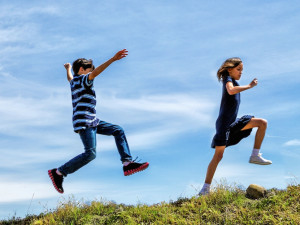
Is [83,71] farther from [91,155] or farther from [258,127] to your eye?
[258,127]

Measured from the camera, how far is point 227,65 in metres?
8.47

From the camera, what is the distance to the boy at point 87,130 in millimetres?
7758

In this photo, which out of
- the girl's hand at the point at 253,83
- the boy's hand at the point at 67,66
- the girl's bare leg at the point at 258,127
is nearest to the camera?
the girl's hand at the point at 253,83

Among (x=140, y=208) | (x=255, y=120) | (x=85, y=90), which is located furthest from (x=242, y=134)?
(x=85, y=90)

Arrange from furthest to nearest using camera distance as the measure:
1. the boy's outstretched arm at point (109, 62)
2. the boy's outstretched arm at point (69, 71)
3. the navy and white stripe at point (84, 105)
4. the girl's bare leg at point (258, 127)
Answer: the boy's outstretched arm at point (69, 71) < the girl's bare leg at point (258, 127) < the navy and white stripe at point (84, 105) < the boy's outstretched arm at point (109, 62)

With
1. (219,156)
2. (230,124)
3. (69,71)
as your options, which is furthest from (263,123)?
(69,71)

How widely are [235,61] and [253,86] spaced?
108 centimetres

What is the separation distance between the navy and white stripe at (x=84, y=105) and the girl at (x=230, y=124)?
2.49 m

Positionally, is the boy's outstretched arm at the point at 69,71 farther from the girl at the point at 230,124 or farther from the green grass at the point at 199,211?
the girl at the point at 230,124

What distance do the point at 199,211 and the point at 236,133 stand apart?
6.10 feet

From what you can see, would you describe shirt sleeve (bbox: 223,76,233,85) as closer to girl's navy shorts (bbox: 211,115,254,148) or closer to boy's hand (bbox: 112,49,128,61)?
girl's navy shorts (bbox: 211,115,254,148)

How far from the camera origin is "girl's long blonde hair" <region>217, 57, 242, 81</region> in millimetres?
8453

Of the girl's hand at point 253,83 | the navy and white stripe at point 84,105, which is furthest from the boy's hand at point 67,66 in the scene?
the girl's hand at point 253,83

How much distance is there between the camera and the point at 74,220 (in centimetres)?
806
